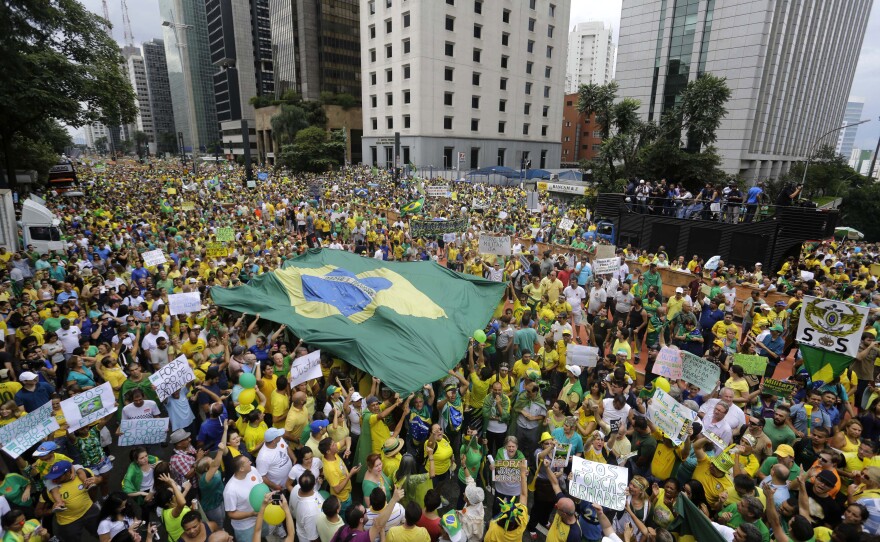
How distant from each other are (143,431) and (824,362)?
30.7ft

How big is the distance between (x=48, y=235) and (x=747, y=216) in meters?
25.6

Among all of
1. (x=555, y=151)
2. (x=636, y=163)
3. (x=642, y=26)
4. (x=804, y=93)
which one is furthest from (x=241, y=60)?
(x=804, y=93)

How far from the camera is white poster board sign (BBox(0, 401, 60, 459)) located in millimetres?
4844

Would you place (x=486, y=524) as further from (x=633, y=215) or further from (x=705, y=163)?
(x=705, y=163)

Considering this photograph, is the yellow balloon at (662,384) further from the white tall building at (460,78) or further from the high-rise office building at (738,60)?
the high-rise office building at (738,60)

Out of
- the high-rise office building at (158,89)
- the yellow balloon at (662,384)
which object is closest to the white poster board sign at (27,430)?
the yellow balloon at (662,384)

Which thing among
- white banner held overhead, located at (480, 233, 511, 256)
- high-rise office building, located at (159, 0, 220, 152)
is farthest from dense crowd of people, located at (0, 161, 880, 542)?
high-rise office building, located at (159, 0, 220, 152)

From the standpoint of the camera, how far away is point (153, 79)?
178750mm

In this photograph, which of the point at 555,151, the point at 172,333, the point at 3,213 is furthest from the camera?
the point at 555,151

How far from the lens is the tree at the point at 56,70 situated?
19422 mm

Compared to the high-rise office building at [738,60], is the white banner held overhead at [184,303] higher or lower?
lower

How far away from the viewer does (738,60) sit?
152 feet

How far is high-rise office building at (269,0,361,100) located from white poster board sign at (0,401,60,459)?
79463 millimetres

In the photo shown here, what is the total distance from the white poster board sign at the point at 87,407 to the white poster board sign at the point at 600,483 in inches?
217
